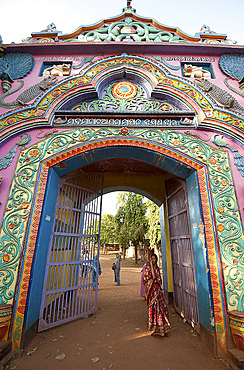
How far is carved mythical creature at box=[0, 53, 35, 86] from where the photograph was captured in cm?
434

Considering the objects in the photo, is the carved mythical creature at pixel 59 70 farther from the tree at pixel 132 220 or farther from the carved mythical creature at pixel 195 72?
the tree at pixel 132 220

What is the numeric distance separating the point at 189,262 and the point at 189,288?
530 mm

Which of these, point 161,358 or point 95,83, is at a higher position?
point 95,83

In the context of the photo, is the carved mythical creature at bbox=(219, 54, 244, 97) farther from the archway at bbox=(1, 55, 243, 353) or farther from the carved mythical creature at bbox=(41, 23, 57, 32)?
the carved mythical creature at bbox=(41, 23, 57, 32)

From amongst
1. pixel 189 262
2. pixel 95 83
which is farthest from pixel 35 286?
pixel 95 83

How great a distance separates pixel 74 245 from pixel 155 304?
7.09 feet

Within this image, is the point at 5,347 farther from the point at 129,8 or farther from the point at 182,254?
the point at 129,8

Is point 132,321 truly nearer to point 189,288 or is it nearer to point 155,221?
point 189,288

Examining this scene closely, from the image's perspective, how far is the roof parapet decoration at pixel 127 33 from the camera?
501 centimetres

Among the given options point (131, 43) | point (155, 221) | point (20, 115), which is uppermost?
point (131, 43)

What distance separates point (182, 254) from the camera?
4285 millimetres

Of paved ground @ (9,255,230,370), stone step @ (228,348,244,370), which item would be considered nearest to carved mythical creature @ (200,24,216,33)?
stone step @ (228,348,244,370)

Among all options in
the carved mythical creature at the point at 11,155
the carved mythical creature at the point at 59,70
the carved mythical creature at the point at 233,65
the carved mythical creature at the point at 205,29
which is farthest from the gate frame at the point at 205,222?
the carved mythical creature at the point at 205,29

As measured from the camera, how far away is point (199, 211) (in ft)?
10.8
